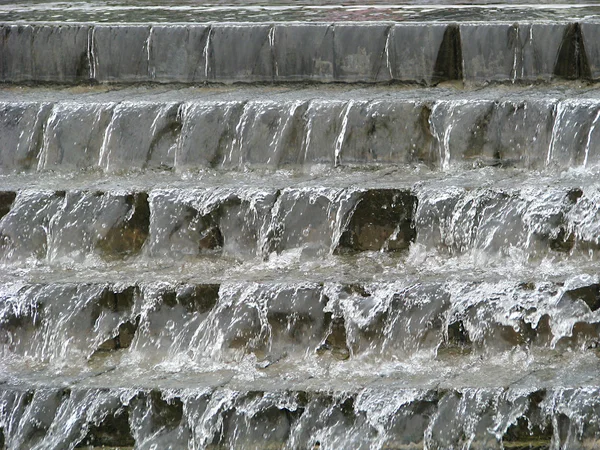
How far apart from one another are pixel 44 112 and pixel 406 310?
2833 mm

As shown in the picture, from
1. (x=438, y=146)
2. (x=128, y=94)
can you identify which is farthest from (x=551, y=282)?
(x=128, y=94)

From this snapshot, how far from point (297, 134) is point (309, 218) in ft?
2.42

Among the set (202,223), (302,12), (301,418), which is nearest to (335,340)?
(301,418)

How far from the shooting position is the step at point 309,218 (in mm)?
6367

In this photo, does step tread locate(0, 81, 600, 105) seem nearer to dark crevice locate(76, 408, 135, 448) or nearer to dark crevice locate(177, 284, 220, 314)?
dark crevice locate(177, 284, 220, 314)

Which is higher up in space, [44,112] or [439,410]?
[44,112]

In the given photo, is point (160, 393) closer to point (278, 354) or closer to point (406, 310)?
point (278, 354)

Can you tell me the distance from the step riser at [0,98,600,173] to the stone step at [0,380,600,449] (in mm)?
1773

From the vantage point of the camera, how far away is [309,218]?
660 cm

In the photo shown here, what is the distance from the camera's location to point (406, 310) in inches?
239

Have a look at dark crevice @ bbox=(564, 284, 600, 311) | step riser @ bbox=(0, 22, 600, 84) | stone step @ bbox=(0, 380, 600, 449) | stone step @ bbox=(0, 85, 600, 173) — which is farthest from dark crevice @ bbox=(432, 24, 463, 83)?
stone step @ bbox=(0, 380, 600, 449)

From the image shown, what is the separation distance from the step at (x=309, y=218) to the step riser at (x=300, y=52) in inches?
39.2

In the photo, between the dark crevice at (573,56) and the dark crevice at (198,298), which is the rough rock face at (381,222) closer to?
the dark crevice at (198,298)

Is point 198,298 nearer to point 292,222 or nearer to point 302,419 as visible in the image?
point 292,222
